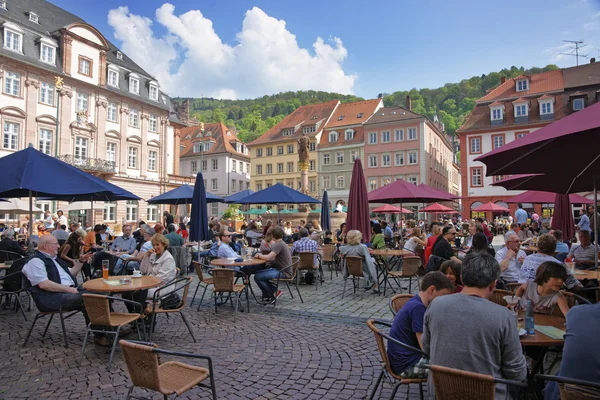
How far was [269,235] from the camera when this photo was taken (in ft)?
28.3

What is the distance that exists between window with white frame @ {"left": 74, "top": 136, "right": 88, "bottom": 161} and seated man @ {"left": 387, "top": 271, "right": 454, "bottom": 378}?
3409 centimetres

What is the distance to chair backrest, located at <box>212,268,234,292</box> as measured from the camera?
6.55 m

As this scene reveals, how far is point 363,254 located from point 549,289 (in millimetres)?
4919

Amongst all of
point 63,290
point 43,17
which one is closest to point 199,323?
point 63,290

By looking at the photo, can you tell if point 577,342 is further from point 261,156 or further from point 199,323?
point 261,156

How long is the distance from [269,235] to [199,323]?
2.66 meters

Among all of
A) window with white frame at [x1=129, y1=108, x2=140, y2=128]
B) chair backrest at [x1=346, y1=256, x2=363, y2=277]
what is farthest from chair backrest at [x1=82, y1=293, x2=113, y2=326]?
window with white frame at [x1=129, y1=108, x2=140, y2=128]

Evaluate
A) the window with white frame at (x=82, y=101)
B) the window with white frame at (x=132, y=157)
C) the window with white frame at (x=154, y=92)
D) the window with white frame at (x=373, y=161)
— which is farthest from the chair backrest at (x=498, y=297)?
the window with white frame at (x=373, y=161)

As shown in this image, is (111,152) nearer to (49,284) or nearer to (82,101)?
(82,101)

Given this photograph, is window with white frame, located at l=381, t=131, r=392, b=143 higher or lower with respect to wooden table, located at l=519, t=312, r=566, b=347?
higher

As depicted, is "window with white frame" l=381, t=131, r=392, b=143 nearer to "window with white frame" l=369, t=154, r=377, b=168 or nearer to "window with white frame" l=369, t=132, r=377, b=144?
"window with white frame" l=369, t=132, r=377, b=144

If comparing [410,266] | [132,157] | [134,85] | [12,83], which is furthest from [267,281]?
[134,85]

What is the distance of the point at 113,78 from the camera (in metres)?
35.2

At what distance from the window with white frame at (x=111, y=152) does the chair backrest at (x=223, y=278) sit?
105 feet
